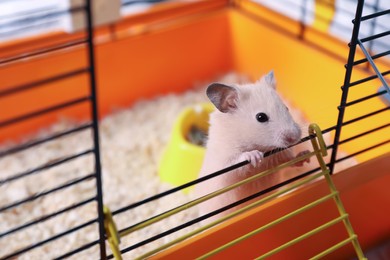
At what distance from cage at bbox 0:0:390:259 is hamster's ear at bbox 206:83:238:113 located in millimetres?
179

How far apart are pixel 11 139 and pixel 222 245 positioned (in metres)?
1.17

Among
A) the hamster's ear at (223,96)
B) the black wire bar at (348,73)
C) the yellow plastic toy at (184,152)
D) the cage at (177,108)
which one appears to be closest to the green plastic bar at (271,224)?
the cage at (177,108)

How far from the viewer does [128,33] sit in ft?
6.96

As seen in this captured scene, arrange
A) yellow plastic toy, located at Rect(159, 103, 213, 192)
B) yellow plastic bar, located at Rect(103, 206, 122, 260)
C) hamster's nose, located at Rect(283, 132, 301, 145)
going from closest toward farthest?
1. yellow plastic bar, located at Rect(103, 206, 122, 260)
2. hamster's nose, located at Rect(283, 132, 301, 145)
3. yellow plastic toy, located at Rect(159, 103, 213, 192)

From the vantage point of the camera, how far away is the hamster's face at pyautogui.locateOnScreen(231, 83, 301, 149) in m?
1.14

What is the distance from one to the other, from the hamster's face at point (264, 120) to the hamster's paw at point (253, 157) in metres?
0.05

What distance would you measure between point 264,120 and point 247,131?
0.15ft

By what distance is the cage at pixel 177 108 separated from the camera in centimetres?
108

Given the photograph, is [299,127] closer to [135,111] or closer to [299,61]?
[299,61]

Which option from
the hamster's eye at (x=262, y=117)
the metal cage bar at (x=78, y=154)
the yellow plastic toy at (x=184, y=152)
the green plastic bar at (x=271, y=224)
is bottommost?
the green plastic bar at (x=271, y=224)

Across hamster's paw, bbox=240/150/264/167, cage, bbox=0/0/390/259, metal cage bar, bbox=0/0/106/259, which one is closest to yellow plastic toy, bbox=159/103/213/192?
cage, bbox=0/0/390/259

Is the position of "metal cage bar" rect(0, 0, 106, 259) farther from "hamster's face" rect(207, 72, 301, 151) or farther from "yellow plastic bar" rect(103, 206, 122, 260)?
"hamster's face" rect(207, 72, 301, 151)

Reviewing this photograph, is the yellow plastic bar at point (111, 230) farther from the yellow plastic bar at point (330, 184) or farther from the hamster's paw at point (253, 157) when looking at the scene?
the yellow plastic bar at point (330, 184)

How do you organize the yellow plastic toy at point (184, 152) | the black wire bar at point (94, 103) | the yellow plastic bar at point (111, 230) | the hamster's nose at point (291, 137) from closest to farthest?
1. the black wire bar at point (94, 103)
2. the yellow plastic bar at point (111, 230)
3. the hamster's nose at point (291, 137)
4. the yellow plastic toy at point (184, 152)
